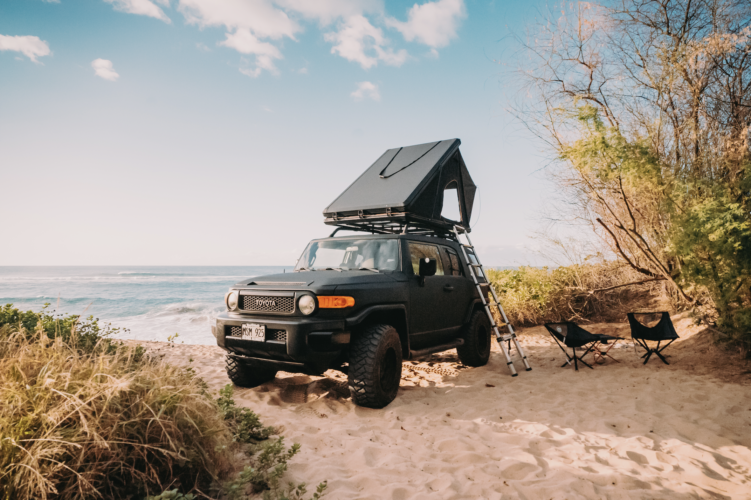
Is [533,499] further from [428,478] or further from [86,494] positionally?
[86,494]

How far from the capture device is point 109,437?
7.79 feet

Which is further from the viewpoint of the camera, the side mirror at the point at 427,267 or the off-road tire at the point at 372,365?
the side mirror at the point at 427,267

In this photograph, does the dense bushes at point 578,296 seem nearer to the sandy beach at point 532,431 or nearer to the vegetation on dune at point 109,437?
the sandy beach at point 532,431

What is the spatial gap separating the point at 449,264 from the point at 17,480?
220 inches

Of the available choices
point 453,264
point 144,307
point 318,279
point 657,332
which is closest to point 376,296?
point 318,279

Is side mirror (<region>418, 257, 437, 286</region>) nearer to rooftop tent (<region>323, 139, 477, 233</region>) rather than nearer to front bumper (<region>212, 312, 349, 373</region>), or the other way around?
rooftop tent (<region>323, 139, 477, 233</region>)

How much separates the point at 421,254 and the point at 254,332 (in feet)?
8.44

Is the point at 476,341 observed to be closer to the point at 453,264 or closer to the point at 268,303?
the point at 453,264

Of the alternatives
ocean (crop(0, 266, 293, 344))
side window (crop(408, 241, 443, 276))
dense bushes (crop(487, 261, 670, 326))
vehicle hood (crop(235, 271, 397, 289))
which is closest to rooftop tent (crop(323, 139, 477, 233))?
side window (crop(408, 241, 443, 276))

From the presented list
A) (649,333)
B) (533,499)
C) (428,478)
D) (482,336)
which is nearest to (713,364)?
(649,333)

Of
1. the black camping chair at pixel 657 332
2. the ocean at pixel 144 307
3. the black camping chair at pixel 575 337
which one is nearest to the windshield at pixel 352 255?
the ocean at pixel 144 307

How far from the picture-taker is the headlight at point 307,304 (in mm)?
4379

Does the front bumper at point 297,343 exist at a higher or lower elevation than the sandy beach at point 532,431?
higher

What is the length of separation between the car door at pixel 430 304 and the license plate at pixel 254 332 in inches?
74.2
